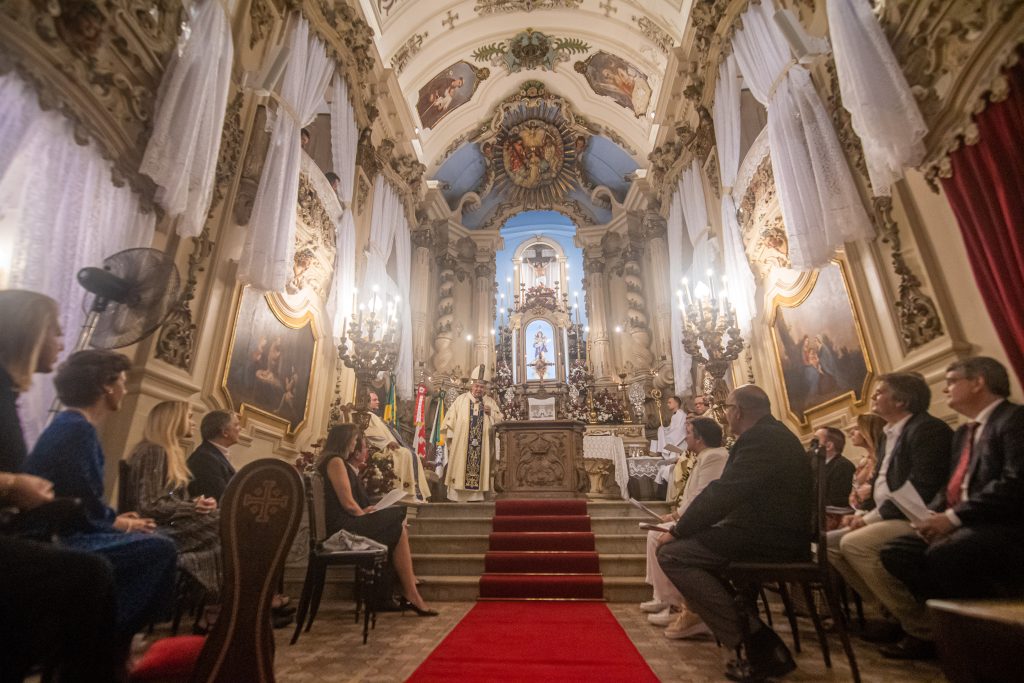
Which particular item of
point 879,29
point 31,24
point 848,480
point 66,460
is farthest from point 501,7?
point 66,460

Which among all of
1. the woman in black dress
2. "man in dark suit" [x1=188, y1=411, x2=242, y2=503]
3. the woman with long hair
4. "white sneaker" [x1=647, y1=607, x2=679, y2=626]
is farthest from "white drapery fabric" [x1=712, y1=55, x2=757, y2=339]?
"man in dark suit" [x1=188, y1=411, x2=242, y2=503]

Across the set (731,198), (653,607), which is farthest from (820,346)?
(653,607)

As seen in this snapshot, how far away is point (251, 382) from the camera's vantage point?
5105 millimetres

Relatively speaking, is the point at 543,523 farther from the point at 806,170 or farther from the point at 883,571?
the point at 806,170

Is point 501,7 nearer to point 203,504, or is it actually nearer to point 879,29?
point 879,29

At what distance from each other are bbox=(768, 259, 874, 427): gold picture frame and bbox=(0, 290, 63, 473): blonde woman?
522cm

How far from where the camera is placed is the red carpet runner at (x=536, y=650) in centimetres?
217

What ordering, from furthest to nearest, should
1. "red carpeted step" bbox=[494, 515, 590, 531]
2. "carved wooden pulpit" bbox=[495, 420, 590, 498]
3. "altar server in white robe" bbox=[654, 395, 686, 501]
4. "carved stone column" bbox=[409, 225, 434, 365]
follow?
"carved stone column" bbox=[409, 225, 434, 365] < "altar server in white robe" bbox=[654, 395, 686, 501] < "carved wooden pulpit" bbox=[495, 420, 590, 498] < "red carpeted step" bbox=[494, 515, 590, 531]

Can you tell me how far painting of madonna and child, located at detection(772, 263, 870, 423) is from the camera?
4.45 metres

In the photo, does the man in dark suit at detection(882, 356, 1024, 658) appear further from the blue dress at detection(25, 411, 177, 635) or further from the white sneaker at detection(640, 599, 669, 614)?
the blue dress at detection(25, 411, 177, 635)

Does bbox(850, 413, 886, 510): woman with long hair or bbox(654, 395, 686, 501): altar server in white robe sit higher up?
bbox(654, 395, 686, 501): altar server in white robe

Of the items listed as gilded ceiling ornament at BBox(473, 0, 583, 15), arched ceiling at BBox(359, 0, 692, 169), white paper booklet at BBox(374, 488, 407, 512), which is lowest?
white paper booklet at BBox(374, 488, 407, 512)

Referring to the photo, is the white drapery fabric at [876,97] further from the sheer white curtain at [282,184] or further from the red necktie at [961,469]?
the sheer white curtain at [282,184]

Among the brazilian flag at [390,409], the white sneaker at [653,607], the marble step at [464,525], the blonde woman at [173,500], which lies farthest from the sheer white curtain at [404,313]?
the white sneaker at [653,607]
